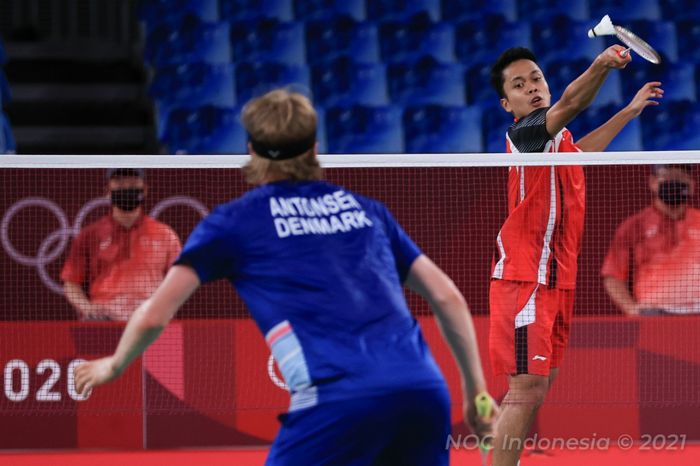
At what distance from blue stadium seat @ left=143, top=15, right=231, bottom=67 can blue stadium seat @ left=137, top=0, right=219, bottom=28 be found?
46mm

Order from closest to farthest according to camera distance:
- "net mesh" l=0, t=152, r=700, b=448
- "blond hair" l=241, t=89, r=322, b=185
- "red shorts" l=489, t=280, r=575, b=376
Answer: "blond hair" l=241, t=89, r=322, b=185 → "red shorts" l=489, t=280, r=575, b=376 → "net mesh" l=0, t=152, r=700, b=448

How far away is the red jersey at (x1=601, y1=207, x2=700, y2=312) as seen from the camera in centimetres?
680

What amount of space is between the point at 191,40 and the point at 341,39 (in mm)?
1213

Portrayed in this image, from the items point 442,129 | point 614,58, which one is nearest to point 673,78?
point 442,129

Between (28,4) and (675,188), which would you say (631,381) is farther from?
(28,4)

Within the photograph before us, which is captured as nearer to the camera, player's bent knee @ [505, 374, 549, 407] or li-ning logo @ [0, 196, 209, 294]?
player's bent knee @ [505, 374, 549, 407]

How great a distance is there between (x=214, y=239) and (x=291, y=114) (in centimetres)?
35

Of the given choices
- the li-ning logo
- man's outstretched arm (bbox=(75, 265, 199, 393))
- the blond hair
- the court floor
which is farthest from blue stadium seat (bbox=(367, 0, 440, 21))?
man's outstretched arm (bbox=(75, 265, 199, 393))

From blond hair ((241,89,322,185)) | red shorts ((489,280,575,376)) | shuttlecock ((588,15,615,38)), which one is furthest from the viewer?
red shorts ((489,280,575,376))

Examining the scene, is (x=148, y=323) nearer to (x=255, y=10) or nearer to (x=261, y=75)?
(x=261, y=75)

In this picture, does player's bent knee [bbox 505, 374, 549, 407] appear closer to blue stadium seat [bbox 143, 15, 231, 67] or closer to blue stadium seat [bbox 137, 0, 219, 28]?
blue stadium seat [bbox 143, 15, 231, 67]

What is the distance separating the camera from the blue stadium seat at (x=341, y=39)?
1006 centimetres

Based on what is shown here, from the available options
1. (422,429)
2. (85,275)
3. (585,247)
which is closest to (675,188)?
(585,247)

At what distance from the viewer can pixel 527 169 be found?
5.40 m
